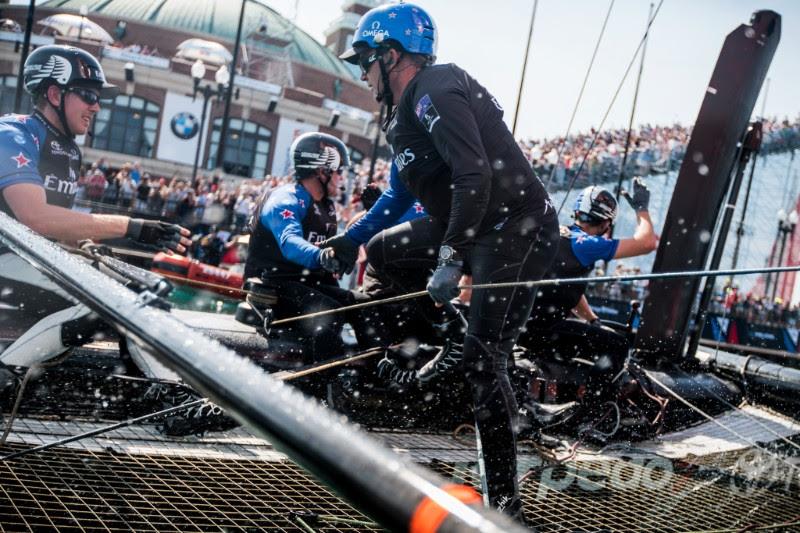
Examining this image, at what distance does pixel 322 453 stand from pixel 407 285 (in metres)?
4.05

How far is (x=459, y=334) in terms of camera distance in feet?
16.6

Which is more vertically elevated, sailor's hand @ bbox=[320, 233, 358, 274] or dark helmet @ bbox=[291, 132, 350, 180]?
dark helmet @ bbox=[291, 132, 350, 180]

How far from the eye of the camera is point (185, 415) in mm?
4188

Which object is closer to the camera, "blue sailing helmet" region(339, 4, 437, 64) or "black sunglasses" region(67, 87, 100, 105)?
"blue sailing helmet" region(339, 4, 437, 64)

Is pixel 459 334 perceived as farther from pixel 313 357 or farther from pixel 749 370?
pixel 749 370

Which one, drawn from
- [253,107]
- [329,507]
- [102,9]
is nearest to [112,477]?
[329,507]

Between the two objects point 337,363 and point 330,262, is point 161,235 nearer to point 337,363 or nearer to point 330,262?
point 330,262

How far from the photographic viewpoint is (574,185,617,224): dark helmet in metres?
6.41

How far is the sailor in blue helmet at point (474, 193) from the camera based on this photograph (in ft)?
11.1

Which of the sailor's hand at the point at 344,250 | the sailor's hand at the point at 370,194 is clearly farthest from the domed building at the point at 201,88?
the sailor's hand at the point at 344,250

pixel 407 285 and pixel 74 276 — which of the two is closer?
pixel 74 276

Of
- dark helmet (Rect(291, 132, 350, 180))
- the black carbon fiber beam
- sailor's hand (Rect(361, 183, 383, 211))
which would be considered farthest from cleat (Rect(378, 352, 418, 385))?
the black carbon fiber beam

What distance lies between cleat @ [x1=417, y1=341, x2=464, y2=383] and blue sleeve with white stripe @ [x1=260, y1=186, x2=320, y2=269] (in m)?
0.98

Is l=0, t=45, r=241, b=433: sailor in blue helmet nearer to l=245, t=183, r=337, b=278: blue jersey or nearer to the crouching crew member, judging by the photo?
l=245, t=183, r=337, b=278: blue jersey
